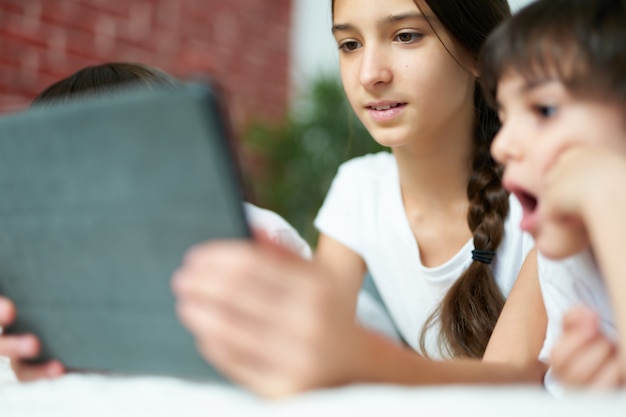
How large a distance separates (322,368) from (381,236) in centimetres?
94

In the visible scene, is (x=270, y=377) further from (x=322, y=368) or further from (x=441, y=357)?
(x=441, y=357)

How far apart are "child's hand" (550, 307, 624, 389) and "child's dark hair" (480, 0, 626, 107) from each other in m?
0.21

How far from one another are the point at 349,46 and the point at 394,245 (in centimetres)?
39

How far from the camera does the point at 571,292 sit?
0.83 meters

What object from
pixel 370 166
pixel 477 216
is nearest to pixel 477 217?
pixel 477 216

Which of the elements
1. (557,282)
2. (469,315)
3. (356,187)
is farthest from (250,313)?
(356,187)

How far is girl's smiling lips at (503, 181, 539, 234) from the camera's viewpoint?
0.73 metres

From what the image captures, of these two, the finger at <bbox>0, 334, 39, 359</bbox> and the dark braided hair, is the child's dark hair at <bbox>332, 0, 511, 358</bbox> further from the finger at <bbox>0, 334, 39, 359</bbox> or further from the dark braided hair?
the finger at <bbox>0, 334, 39, 359</bbox>

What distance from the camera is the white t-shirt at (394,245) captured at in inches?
50.9

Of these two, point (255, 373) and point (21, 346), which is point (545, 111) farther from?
point (21, 346)

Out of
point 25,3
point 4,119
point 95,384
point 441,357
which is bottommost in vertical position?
point 441,357

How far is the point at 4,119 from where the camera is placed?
2.13ft

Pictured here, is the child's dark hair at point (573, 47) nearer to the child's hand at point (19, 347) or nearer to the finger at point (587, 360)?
the finger at point (587, 360)

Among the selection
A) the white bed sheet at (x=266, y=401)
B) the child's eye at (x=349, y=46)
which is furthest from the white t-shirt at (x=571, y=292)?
the child's eye at (x=349, y=46)
